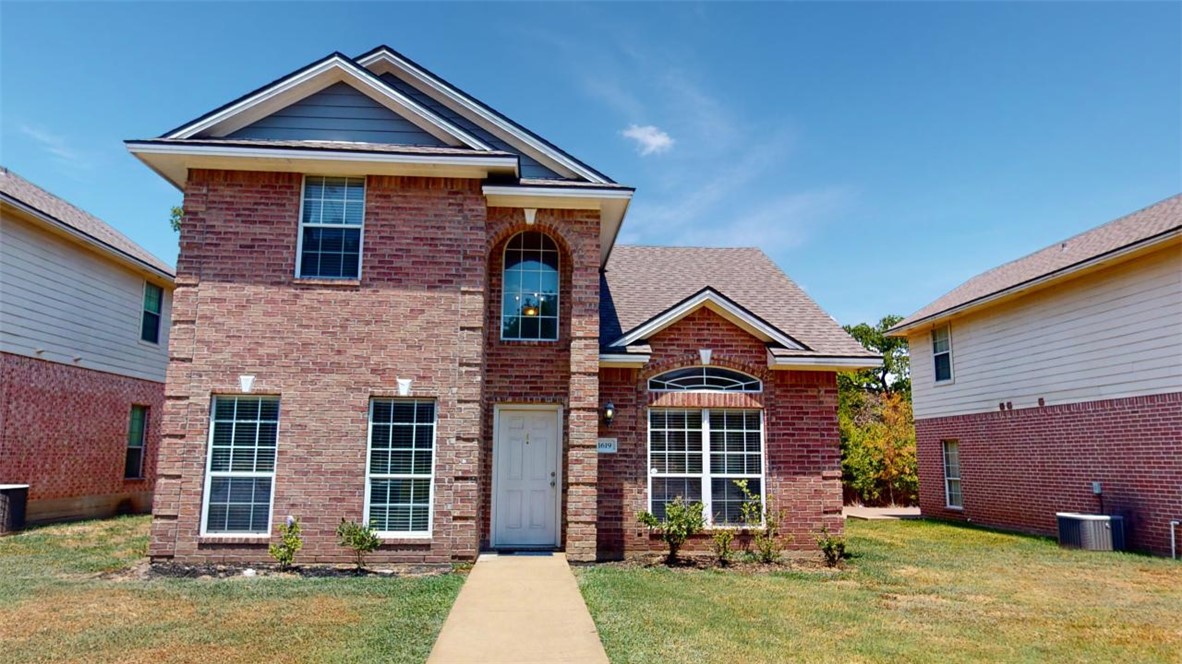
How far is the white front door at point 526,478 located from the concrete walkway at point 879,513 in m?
11.3

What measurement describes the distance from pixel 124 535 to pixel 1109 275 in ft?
62.4

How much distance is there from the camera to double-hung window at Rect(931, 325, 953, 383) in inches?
727

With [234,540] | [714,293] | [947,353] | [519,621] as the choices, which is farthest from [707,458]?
[947,353]

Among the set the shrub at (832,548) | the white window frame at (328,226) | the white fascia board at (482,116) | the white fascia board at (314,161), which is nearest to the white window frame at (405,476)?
the white window frame at (328,226)

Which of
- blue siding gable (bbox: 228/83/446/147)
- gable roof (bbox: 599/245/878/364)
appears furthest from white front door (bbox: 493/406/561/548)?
blue siding gable (bbox: 228/83/446/147)

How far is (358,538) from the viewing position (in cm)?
970

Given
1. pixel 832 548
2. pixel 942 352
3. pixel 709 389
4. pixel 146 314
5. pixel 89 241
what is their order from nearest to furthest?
pixel 832 548, pixel 709 389, pixel 89 241, pixel 146 314, pixel 942 352

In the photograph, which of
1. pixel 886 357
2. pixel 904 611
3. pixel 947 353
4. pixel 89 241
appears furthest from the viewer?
pixel 886 357

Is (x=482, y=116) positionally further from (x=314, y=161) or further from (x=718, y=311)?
(x=718, y=311)

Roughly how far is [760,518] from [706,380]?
242 centimetres

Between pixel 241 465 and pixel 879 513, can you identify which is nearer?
pixel 241 465

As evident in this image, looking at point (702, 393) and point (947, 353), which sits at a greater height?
point (947, 353)

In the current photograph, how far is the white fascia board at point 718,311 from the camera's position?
11703mm

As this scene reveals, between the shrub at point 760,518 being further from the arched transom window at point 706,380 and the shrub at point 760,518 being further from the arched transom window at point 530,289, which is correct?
the arched transom window at point 530,289
